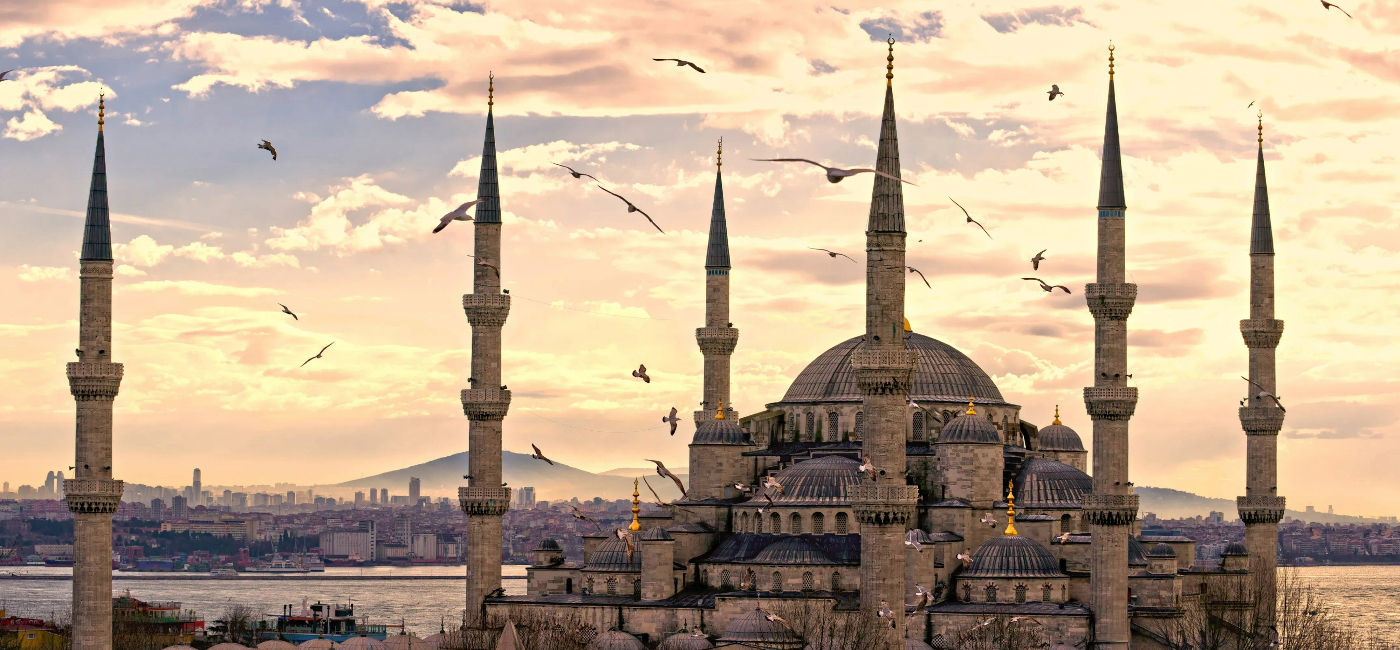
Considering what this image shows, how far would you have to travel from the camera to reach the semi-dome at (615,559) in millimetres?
55219

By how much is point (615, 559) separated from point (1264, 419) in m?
20.4

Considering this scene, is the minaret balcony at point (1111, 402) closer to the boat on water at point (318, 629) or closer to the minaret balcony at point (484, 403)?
the minaret balcony at point (484, 403)

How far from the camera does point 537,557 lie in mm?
59062

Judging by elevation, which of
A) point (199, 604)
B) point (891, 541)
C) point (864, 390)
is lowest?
point (199, 604)

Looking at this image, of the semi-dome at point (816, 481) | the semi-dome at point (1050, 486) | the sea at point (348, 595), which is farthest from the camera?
the sea at point (348, 595)

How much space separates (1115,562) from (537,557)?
56.0ft

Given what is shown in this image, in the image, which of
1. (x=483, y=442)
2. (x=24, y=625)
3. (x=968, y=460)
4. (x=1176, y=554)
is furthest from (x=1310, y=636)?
(x=24, y=625)

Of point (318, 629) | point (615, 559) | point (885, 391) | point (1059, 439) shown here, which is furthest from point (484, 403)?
point (318, 629)

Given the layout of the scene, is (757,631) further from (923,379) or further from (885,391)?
(923,379)

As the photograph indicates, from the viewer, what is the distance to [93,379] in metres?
49.7

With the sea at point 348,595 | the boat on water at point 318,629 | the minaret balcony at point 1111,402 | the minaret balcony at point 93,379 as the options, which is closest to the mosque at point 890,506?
the minaret balcony at point 1111,402

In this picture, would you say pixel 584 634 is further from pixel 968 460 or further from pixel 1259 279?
pixel 1259 279

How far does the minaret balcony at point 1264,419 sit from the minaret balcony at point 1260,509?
1.94m

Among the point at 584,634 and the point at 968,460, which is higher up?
the point at 968,460
